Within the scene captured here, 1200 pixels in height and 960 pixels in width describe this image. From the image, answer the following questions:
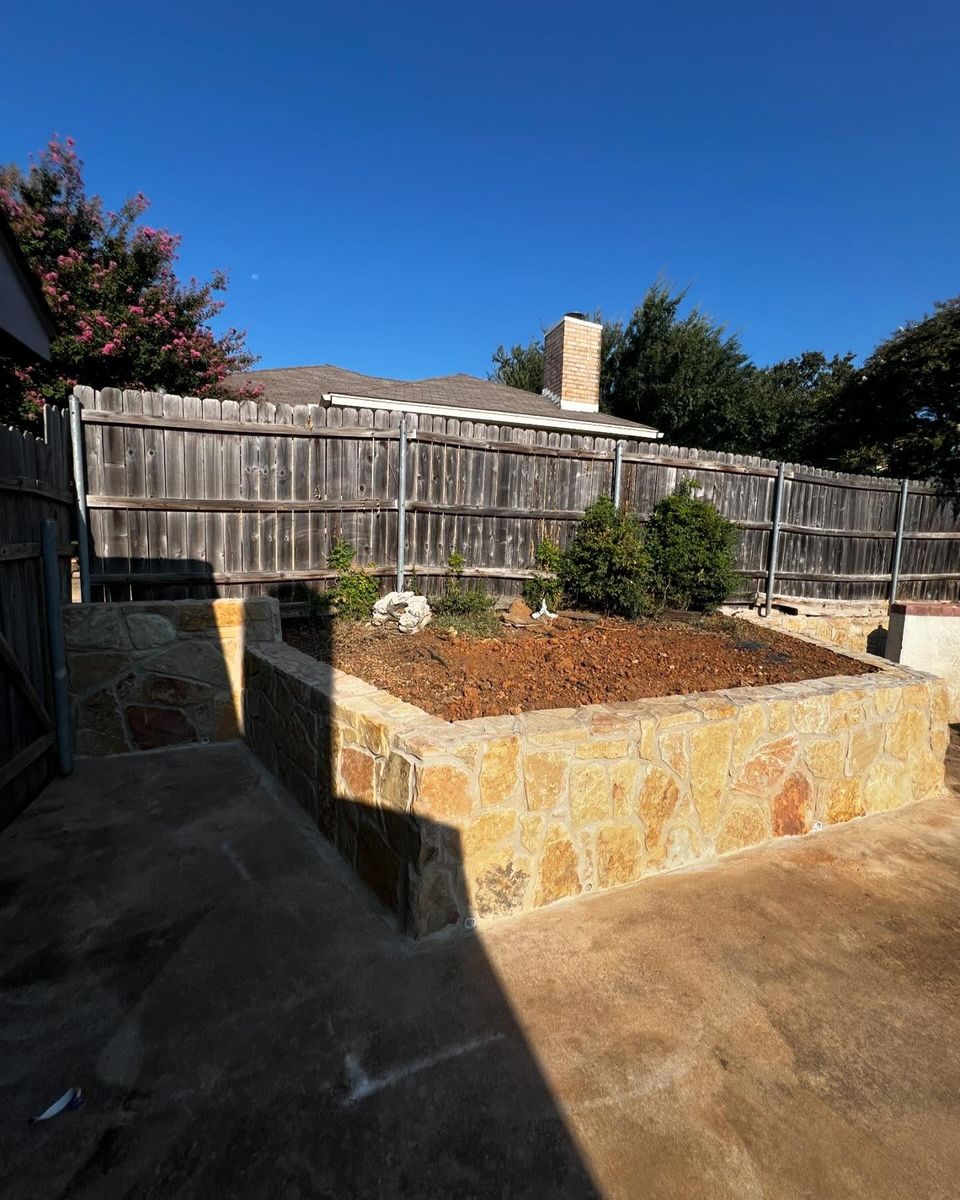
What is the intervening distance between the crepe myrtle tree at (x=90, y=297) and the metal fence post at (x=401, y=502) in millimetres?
4028

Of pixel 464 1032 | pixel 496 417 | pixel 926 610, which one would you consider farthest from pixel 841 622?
pixel 464 1032

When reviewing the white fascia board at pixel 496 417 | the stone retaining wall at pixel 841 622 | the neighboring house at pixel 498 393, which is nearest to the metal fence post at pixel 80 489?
the white fascia board at pixel 496 417

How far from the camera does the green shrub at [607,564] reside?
5.54 m

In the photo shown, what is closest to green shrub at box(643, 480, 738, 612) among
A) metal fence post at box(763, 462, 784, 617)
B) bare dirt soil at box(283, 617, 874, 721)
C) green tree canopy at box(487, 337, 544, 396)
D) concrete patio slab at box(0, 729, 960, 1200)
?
bare dirt soil at box(283, 617, 874, 721)

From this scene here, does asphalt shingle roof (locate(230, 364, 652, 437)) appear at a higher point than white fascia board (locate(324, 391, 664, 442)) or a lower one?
higher

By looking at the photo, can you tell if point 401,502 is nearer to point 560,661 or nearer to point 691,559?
point 560,661

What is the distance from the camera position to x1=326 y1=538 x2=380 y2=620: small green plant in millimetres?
5234

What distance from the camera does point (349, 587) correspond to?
5.29 m

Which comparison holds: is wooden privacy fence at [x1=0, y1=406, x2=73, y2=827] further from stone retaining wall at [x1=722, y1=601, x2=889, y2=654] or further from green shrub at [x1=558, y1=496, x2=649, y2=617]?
stone retaining wall at [x1=722, y1=601, x2=889, y2=654]

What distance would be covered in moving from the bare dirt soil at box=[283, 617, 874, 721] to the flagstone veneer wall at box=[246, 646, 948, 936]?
1.07ft

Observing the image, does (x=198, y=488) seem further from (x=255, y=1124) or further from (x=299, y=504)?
(x=255, y=1124)

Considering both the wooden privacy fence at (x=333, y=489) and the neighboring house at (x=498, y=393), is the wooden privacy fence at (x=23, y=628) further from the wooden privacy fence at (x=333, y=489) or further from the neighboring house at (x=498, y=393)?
the neighboring house at (x=498, y=393)

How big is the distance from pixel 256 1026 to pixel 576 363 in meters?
11.3

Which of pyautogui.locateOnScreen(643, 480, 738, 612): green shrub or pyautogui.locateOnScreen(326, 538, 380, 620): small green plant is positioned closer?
pyautogui.locateOnScreen(326, 538, 380, 620): small green plant
